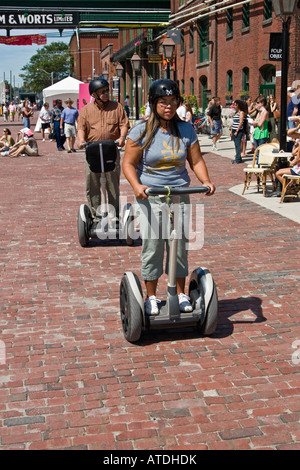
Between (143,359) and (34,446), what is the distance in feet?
4.42

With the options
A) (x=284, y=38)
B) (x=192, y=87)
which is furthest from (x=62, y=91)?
(x=284, y=38)

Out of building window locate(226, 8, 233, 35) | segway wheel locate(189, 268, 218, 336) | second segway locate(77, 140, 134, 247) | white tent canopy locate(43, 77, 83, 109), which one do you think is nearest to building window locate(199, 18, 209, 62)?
building window locate(226, 8, 233, 35)

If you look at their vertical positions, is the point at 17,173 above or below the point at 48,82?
below

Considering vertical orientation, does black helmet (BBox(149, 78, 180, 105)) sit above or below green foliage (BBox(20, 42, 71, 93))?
below

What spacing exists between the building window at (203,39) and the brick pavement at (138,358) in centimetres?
2771

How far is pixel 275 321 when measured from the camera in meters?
5.48

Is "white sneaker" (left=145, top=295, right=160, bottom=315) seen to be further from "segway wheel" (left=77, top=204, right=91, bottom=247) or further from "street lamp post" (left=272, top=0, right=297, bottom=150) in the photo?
"street lamp post" (left=272, top=0, right=297, bottom=150)

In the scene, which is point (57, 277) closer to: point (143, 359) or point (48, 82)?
point (143, 359)

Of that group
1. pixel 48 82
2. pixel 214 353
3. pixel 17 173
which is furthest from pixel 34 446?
pixel 48 82

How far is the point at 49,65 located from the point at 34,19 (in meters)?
85.2

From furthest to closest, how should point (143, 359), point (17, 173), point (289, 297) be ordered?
1. point (17, 173)
2. point (289, 297)
3. point (143, 359)

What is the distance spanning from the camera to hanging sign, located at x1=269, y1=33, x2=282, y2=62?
41.1ft

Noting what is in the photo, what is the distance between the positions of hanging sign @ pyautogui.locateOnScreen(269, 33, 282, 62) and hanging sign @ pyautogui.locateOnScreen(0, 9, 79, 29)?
26.7 metres
